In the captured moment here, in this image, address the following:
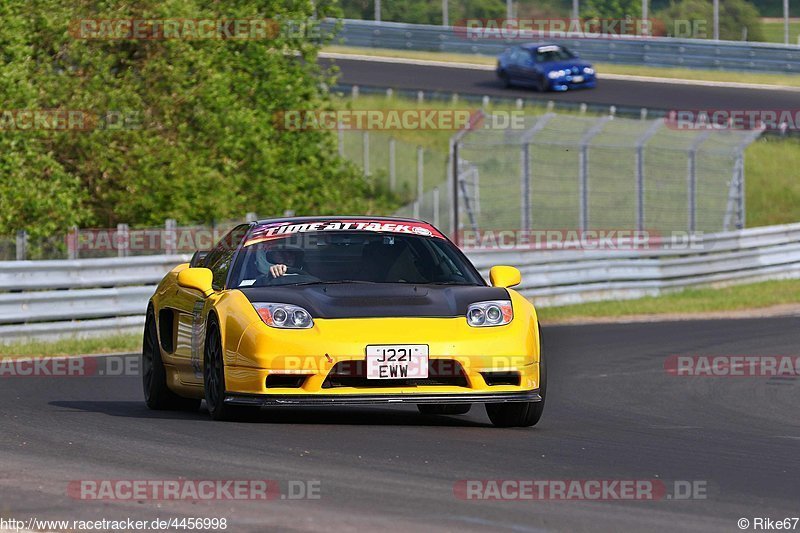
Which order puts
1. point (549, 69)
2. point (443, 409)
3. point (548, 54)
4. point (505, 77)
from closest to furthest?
point (443, 409), point (549, 69), point (548, 54), point (505, 77)

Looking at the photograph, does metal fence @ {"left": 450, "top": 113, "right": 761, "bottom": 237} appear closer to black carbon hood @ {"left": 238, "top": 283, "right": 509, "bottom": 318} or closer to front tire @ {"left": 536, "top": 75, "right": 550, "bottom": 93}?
front tire @ {"left": 536, "top": 75, "right": 550, "bottom": 93}

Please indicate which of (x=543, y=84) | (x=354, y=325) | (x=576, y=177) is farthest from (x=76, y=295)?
(x=543, y=84)

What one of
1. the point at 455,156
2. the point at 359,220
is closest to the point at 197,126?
the point at 455,156

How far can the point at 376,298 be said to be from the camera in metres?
9.10

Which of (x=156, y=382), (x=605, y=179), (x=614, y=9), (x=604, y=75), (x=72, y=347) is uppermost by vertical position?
(x=156, y=382)

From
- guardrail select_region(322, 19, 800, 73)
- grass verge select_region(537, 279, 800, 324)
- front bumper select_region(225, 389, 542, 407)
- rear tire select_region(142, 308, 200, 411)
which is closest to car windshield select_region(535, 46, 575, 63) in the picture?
guardrail select_region(322, 19, 800, 73)

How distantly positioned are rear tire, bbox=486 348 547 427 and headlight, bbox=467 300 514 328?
327 mm

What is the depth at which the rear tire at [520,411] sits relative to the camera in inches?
365

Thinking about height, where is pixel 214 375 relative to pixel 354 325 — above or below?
below

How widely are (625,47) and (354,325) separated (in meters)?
43.0

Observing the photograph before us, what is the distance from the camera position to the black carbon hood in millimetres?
8930

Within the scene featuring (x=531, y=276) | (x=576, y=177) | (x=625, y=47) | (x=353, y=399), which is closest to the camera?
(x=353, y=399)

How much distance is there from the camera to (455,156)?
85.4 ft

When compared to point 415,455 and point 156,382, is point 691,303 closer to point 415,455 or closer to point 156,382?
point 156,382
